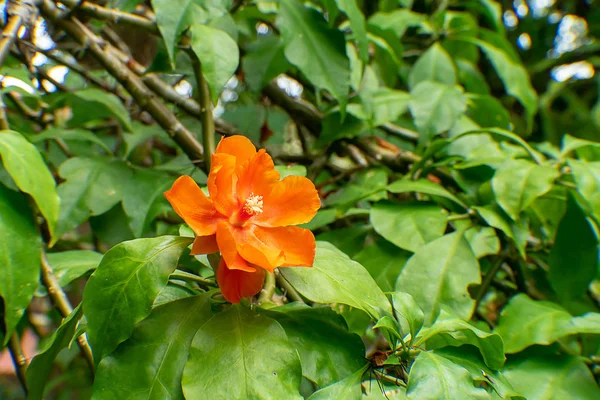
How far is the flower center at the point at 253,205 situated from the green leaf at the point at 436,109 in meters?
0.52

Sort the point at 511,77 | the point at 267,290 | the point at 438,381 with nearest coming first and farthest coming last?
1. the point at 438,381
2. the point at 267,290
3. the point at 511,77

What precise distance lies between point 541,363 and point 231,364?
1.43 feet

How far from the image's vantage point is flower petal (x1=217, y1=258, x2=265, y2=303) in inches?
18.8

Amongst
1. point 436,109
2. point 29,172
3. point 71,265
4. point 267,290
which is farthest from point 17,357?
point 436,109

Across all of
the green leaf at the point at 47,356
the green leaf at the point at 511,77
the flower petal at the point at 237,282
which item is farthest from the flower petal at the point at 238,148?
the green leaf at the point at 511,77

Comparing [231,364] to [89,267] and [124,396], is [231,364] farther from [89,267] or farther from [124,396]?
[89,267]

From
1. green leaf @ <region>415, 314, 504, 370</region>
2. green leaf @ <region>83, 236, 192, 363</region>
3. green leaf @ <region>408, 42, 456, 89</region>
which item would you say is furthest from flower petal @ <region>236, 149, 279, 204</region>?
green leaf @ <region>408, 42, 456, 89</region>

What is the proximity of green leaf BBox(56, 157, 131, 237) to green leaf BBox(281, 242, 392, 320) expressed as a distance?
0.44 metres

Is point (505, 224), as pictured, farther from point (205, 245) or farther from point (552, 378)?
point (205, 245)

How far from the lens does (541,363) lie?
26.4 inches

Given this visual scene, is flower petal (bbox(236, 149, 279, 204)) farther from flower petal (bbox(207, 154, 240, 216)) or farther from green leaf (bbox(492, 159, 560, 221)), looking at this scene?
green leaf (bbox(492, 159, 560, 221))

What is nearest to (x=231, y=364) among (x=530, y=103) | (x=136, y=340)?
(x=136, y=340)

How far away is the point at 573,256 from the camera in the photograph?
78 centimetres

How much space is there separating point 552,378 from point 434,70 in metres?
0.75
